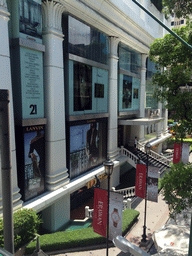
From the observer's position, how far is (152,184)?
13812mm

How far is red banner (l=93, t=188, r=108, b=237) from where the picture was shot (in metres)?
9.81

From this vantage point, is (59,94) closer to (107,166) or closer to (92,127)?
(92,127)

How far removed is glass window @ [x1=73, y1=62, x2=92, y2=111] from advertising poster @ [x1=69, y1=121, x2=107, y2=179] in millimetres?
1456

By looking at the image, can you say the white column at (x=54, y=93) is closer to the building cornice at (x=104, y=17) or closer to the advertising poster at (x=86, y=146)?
the building cornice at (x=104, y=17)

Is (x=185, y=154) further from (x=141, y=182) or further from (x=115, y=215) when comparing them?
(x=115, y=215)

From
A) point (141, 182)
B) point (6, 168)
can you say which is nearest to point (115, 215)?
point (141, 182)

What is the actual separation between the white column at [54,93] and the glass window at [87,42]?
1.41 m

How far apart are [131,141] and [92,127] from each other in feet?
36.9

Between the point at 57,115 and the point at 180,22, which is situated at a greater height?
the point at 180,22

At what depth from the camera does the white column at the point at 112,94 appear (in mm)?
19359

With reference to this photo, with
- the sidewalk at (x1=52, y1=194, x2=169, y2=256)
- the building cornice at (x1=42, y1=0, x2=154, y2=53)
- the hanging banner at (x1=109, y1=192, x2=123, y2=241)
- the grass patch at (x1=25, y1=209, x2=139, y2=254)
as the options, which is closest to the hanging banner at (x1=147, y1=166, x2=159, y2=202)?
the sidewalk at (x1=52, y1=194, x2=169, y2=256)

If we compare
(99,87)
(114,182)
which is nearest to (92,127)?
(99,87)

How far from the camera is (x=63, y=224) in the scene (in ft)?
46.6

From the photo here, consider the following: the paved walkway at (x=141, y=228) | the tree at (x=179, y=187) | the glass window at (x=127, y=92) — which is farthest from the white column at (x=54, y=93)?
the glass window at (x=127, y=92)
